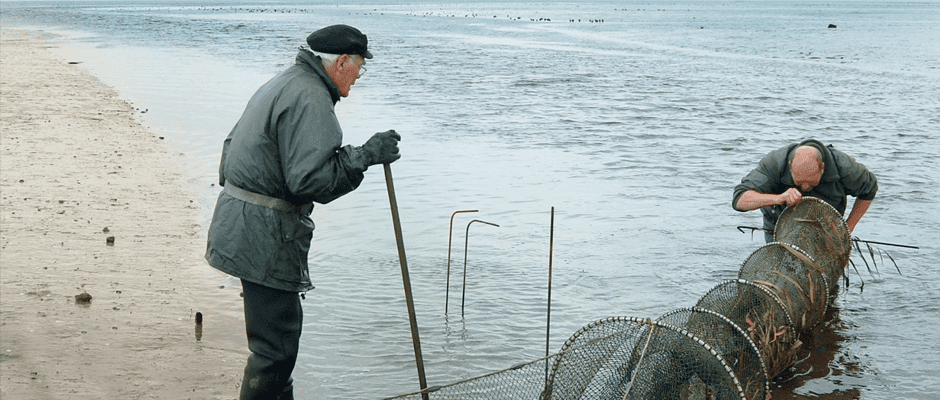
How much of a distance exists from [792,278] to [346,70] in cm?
324

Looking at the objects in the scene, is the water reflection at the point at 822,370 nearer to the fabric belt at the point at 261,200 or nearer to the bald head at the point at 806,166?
the bald head at the point at 806,166

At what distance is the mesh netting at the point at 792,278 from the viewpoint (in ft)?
17.6

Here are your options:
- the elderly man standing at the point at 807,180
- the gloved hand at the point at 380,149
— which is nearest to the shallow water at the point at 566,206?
the elderly man standing at the point at 807,180

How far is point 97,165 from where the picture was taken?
1082 cm

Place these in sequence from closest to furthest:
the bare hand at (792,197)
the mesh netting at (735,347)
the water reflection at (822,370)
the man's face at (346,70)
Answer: the man's face at (346,70), the mesh netting at (735,347), the water reflection at (822,370), the bare hand at (792,197)

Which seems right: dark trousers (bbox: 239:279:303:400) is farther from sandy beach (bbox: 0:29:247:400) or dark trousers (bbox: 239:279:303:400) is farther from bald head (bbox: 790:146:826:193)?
bald head (bbox: 790:146:826:193)

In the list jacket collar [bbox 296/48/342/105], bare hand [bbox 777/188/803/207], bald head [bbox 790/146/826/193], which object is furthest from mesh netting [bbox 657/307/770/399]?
bald head [bbox 790/146/826/193]

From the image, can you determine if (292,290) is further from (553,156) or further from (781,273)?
(553,156)

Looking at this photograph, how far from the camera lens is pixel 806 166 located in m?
5.98

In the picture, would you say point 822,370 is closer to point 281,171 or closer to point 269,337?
point 269,337

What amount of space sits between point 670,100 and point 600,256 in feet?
43.0

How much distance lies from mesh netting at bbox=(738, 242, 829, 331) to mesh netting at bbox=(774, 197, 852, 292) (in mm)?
270

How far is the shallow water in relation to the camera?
5.85m

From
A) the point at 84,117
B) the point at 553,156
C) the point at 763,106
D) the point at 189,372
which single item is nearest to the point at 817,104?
the point at 763,106
